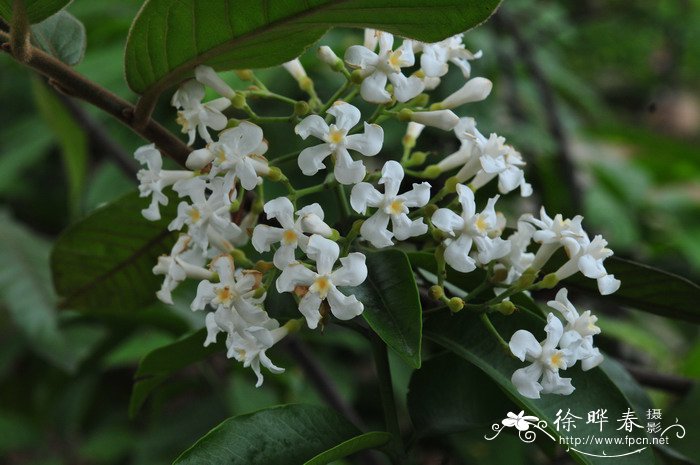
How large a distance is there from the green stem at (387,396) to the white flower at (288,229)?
15cm

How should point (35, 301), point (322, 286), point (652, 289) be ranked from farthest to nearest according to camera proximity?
point (35, 301) → point (652, 289) → point (322, 286)

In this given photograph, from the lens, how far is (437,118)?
2.70 ft

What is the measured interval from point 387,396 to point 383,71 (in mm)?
323

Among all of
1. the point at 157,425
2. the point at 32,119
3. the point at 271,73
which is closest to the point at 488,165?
the point at 271,73

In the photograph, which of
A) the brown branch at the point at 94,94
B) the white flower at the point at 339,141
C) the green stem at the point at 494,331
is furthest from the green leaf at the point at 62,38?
the green stem at the point at 494,331

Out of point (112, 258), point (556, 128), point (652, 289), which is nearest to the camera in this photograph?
point (652, 289)

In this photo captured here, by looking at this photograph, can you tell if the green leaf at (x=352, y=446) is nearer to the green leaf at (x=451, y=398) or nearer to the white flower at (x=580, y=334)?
the green leaf at (x=451, y=398)

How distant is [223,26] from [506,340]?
0.41 metres

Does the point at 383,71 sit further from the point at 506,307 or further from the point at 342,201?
the point at 506,307

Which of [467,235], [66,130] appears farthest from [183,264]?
[66,130]

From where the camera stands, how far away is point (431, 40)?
74 cm

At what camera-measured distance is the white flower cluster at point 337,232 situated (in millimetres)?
736

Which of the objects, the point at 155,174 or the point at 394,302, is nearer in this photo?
the point at 394,302

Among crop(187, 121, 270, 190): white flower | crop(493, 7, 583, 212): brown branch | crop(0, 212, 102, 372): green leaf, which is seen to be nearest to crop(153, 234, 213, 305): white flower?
crop(187, 121, 270, 190): white flower
